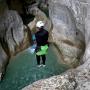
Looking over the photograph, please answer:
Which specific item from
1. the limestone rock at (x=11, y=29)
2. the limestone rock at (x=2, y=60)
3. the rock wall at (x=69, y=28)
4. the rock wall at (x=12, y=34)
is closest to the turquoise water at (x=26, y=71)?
the limestone rock at (x=2, y=60)

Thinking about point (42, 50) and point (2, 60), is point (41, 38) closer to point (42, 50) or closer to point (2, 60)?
point (42, 50)

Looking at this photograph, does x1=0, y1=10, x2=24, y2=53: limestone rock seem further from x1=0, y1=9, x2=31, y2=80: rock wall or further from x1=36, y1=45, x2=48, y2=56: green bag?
x1=36, y1=45, x2=48, y2=56: green bag

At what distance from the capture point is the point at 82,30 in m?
13.9

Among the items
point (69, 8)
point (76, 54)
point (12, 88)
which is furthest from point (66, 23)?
point (12, 88)

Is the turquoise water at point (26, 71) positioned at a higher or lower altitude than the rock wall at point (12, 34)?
lower

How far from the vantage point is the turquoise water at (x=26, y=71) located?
43.7 ft

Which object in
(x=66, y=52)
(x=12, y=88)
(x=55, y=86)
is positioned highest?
(x=55, y=86)

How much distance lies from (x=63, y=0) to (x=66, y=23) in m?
1.29

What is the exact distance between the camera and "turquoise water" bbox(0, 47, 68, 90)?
13.3 metres

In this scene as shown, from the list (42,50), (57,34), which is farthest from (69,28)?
(42,50)

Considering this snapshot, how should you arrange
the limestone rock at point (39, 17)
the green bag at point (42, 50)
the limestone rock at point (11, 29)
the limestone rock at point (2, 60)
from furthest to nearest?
the limestone rock at point (39, 17), the limestone rock at point (11, 29), the limestone rock at point (2, 60), the green bag at point (42, 50)

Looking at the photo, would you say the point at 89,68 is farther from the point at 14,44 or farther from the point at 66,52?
the point at 14,44

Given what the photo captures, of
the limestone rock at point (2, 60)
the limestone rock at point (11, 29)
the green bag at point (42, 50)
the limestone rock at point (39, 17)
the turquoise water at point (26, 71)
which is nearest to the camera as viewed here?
the green bag at point (42, 50)

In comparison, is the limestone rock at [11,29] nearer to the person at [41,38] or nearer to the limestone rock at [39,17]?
the limestone rock at [39,17]
